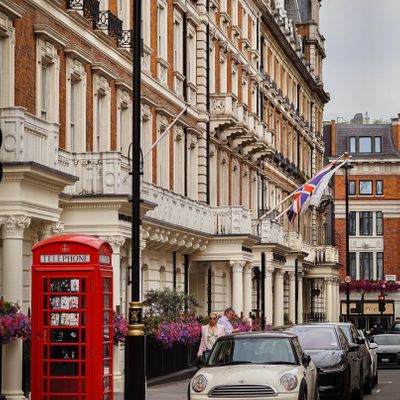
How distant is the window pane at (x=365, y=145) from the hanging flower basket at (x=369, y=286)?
11.4 m

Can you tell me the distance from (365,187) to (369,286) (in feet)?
27.5

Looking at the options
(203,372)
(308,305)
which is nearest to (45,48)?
(203,372)

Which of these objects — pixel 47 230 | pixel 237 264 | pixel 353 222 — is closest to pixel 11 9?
pixel 47 230

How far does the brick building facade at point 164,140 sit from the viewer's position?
81.4ft

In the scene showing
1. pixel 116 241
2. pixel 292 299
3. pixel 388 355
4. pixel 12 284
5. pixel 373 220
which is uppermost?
pixel 373 220

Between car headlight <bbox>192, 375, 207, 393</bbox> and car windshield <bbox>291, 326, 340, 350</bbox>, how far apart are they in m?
7.02

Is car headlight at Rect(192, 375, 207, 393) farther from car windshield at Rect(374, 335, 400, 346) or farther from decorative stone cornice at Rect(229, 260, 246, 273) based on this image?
car windshield at Rect(374, 335, 400, 346)

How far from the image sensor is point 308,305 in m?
79.1

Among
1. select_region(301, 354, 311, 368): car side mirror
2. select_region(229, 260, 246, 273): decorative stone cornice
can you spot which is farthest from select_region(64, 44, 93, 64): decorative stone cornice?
select_region(229, 260, 246, 273): decorative stone cornice

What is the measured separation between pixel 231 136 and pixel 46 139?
25916 millimetres

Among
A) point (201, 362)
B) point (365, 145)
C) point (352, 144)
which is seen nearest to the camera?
point (201, 362)

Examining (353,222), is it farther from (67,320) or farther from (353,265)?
(67,320)

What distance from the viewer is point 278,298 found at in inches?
2280

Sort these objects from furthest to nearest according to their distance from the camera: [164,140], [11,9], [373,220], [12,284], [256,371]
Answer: [373,220], [164,140], [11,9], [12,284], [256,371]
